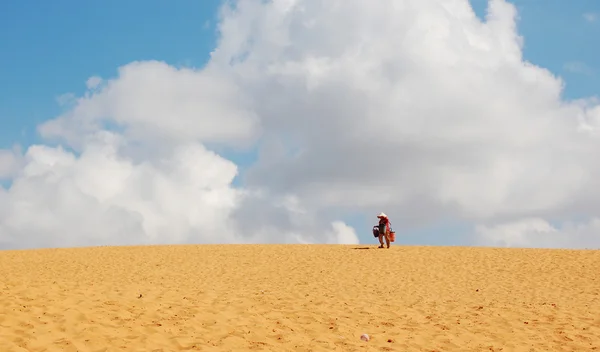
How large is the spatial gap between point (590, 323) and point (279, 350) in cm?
844

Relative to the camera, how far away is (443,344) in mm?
11828

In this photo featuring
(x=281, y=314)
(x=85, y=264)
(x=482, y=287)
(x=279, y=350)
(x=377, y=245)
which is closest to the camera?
(x=279, y=350)

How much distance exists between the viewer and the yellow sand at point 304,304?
1101 cm

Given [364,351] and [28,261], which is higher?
[28,261]

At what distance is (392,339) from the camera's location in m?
11.9

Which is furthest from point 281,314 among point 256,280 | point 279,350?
point 256,280

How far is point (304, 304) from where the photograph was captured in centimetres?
1497

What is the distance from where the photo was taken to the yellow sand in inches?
433

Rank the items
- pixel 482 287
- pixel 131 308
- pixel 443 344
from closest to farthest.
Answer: pixel 443 344 < pixel 131 308 < pixel 482 287

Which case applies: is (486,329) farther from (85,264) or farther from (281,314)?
(85,264)

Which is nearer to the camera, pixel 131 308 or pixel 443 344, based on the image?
pixel 443 344

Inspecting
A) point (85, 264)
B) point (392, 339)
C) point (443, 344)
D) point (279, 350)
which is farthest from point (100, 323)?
point (85, 264)

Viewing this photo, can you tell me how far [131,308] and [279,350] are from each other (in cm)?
395

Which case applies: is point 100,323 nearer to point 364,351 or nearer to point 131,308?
point 131,308
